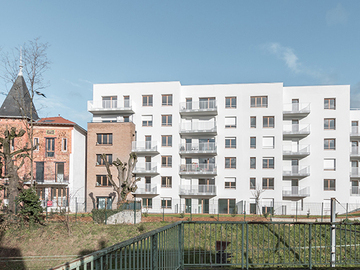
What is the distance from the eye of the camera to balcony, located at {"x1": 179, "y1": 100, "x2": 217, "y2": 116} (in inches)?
1403

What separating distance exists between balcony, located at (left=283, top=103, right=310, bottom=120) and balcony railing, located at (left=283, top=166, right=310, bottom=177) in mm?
6013

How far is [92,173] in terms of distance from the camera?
35625mm

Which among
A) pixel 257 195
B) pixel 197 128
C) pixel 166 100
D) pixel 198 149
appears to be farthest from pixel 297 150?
pixel 166 100

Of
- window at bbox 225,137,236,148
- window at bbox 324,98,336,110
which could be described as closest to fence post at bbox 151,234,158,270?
window at bbox 225,137,236,148

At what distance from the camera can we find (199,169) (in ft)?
115

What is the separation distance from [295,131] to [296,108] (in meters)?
2.68

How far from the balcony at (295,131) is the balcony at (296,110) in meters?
1.17

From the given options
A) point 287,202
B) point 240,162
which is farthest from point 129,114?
point 287,202

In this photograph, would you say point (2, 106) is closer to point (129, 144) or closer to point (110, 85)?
point (110, 85)

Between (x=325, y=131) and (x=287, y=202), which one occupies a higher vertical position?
(x=325, y=131)

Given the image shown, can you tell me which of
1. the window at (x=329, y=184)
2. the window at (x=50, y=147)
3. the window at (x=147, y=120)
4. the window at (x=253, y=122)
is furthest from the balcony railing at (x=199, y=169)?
the window at (x=50, y=147)

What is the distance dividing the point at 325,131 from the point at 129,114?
2335 cm

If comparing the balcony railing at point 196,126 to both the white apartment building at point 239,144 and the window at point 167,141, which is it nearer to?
the white apartment building at point 239,144

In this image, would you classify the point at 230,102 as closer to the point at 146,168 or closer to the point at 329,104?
the point at 329,104
